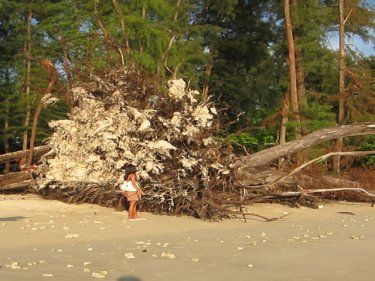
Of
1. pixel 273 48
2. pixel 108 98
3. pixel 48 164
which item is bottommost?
pixel 48 164

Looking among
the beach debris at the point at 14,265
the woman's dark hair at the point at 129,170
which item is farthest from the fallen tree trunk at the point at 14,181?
the beach debris at the point at 14,265

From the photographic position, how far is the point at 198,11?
3044 cm

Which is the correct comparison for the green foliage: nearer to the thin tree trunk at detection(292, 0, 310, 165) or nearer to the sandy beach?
Answer: the thin tree trunk at detection(292, 0, 310, 165)

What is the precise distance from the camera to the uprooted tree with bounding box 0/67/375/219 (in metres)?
12.8

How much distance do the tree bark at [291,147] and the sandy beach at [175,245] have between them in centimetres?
117

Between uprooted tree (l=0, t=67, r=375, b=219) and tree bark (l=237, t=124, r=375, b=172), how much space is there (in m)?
0.30

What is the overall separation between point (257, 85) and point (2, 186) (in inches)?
686

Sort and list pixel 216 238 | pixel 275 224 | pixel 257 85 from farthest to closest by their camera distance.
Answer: pixel 257 85 < pixel 275 224 < pixel 216 238

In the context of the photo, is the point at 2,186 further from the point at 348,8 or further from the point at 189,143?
the point at 348,8

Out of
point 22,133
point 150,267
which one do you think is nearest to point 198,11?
point 22,133

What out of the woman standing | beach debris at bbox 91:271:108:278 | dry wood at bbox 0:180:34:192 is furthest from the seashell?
dry wood at bbox 0:180:34:192

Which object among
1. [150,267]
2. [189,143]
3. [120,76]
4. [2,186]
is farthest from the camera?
[2,186]

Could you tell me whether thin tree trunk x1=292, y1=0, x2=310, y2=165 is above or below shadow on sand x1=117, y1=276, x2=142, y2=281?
above

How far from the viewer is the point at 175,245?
8602mm
